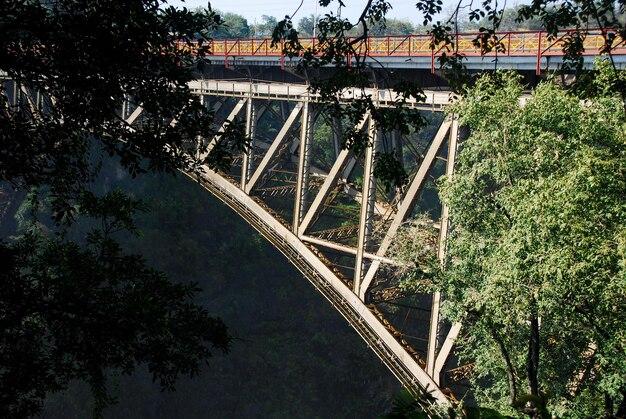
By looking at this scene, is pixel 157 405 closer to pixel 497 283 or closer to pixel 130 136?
pixel 497 283

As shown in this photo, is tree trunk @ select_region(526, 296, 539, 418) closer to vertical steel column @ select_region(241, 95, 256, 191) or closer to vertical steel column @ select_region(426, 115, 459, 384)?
vertical steel column @ select_region(426, 115, 459, 384)

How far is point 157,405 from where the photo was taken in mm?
42094

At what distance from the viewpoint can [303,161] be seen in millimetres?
23500

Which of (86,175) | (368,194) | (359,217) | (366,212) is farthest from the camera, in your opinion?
(359,217)

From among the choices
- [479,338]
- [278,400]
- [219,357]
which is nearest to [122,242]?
[219,357]

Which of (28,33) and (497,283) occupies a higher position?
(28,33)

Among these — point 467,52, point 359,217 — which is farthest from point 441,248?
point 359,217

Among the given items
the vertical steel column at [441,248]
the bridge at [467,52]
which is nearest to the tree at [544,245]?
the vertical steel column at [441,248]

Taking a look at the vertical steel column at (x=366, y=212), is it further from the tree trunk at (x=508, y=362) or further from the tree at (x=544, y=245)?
Answer: the tree trunk at (x=508, y=362)

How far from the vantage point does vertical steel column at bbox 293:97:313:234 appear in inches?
918

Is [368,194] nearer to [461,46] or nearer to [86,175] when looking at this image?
[461,46]

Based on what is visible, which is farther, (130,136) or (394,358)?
(394,358)

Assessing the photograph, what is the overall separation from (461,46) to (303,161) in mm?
5636

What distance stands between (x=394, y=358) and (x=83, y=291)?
12.5 metres
